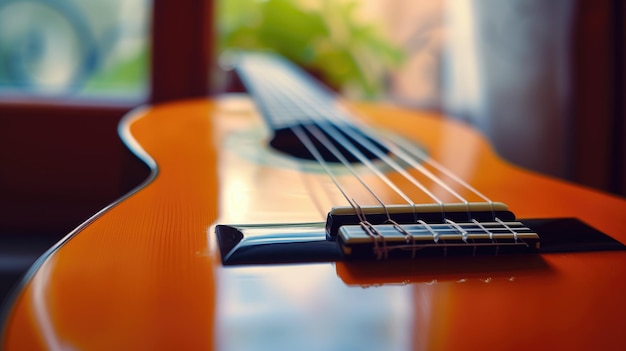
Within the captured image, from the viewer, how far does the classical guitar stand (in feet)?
0.98

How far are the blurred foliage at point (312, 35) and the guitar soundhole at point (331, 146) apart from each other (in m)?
0.69

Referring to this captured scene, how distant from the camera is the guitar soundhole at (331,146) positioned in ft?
2.28

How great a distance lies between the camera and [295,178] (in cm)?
60

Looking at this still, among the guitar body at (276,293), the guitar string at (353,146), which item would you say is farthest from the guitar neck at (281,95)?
the guitar body at (276,293)

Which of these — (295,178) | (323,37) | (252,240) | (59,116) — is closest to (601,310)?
(252,240)

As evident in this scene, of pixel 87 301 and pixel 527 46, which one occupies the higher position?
pixel 527 46

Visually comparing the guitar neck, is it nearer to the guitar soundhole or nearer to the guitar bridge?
the guitar soundhole

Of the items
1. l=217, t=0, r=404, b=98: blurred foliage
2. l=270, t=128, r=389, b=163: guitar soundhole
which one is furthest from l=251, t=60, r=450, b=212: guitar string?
l=217, t=0, r=404, b=98: blurred foliage

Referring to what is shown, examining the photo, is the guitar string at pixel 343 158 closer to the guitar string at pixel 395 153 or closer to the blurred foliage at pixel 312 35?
the guitar string at pixel 395 153

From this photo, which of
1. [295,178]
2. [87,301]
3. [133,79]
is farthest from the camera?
[133,79]

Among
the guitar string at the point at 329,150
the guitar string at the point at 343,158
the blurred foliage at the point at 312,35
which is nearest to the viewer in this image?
the guitar string at the point at 343,158

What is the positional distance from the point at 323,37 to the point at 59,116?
0.64 meters

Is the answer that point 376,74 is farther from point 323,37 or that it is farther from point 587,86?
point 587,86

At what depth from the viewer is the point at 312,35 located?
1.43m
